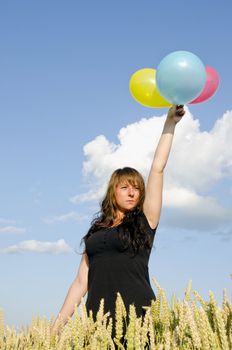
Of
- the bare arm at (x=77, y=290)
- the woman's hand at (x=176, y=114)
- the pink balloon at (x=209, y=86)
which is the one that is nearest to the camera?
the woman's hand at (x=176, y=114)

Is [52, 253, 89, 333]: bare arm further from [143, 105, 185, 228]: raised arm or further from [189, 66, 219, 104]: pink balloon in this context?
[189, 66, 219, 104]: pink balloon

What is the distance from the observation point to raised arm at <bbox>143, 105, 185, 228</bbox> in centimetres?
415

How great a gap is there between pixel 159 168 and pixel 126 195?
477 mm

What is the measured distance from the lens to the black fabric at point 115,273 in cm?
408

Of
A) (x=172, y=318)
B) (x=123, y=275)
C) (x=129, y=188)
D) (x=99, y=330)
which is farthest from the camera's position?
(x=129, y=188)

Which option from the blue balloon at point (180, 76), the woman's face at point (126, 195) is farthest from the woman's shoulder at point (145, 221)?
the blue balloon at point (180, 76)

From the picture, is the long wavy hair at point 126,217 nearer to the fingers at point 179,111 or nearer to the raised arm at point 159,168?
the raised arm at point 159,168

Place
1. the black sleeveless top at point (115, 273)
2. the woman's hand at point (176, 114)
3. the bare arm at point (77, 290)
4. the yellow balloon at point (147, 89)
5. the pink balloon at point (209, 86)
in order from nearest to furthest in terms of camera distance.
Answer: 1. the black sleeveless top at point (115, 273)
2. the woman's hand at point (176, 114)
3. the bare arm at point (77, 290)
4. the yellow balloon at point (147, 89)
5. the pink balloon at point (209, 86)

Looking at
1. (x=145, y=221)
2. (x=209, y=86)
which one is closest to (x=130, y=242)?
(x=145, y=221)

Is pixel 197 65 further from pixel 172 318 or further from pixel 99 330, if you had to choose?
pixel 99 330

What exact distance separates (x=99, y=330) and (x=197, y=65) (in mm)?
3057

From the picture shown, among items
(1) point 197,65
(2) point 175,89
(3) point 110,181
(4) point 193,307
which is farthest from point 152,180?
(4) point 193,307

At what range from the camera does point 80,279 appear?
4.73 metres

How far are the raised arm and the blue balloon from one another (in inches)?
12.7
